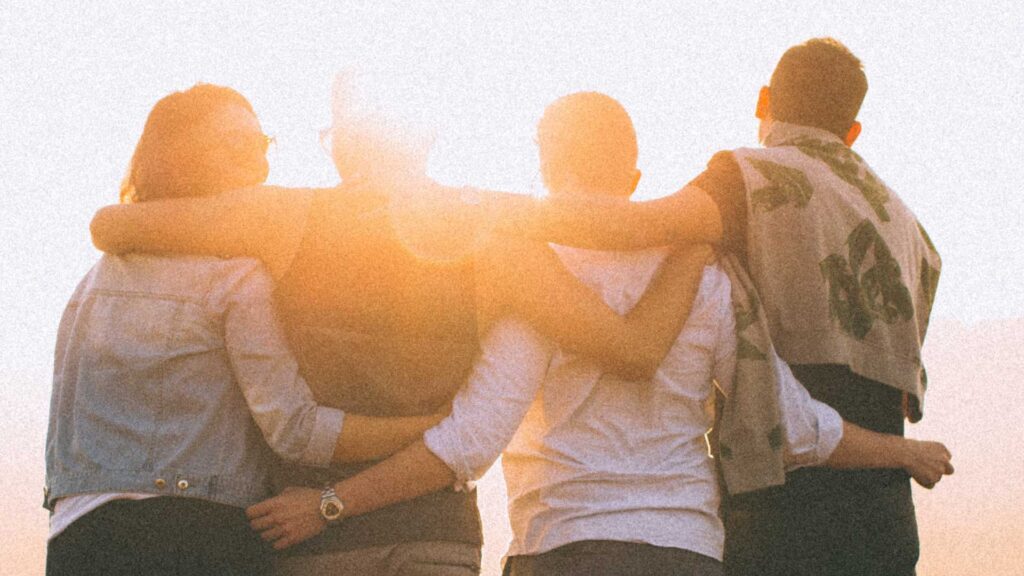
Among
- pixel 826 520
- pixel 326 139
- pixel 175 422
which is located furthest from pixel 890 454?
pixel 175 422

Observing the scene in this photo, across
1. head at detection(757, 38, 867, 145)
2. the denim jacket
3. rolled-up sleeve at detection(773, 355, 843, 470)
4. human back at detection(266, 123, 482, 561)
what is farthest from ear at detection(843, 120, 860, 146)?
the denim jacket

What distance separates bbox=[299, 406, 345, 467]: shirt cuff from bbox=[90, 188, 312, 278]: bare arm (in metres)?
0.33

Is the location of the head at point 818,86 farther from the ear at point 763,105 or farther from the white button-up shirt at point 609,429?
the white button-up shirt at point 609,429

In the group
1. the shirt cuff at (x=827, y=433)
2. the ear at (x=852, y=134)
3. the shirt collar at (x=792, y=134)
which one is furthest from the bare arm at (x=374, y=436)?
the ear at (x=852, y=134)

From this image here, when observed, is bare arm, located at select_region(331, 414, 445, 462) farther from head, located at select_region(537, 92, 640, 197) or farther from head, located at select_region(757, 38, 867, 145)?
head, located at select_region(757, 38, 867, 145)

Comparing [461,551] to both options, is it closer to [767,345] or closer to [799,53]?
[767,345]

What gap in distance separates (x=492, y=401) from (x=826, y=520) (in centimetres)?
92

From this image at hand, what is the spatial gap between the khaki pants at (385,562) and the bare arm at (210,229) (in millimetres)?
634

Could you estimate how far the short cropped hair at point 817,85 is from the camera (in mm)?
3037

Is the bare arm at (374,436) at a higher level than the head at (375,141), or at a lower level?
lower

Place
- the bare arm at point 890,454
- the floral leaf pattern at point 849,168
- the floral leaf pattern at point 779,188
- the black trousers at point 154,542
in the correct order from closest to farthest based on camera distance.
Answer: the black trousers at point 154,542, the bare arm at point 890,454, the floral leaf pattern at point 779,188, the floral leaf pattern at point 849,168

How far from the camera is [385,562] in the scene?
93.4 inches

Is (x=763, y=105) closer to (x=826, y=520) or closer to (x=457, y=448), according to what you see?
(x=826, y=520)

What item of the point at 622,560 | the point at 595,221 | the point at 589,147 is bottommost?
the point at 622,560
